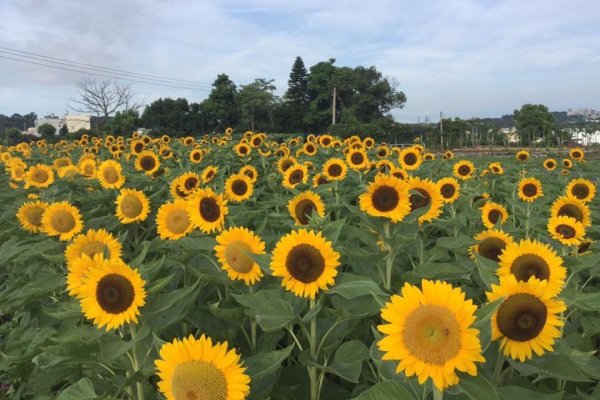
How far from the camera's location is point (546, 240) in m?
3.22

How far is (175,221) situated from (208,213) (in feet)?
0.82

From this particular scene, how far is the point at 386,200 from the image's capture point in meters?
2.53

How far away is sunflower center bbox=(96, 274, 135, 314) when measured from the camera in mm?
1751

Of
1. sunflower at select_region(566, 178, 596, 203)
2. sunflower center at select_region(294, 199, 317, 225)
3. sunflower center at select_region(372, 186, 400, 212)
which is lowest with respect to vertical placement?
sunflower at select_region(566, 178, 596, 203)

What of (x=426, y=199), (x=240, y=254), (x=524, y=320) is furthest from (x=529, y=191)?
(x=524, y=320)

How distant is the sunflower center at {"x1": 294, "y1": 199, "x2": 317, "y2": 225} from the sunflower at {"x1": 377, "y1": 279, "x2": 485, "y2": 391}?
1.76m

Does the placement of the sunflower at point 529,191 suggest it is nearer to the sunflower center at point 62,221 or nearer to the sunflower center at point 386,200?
the sunflower center at point 386,200

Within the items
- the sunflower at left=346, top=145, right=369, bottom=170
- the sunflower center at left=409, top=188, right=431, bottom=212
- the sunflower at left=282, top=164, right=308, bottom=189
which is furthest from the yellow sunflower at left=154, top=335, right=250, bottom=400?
the sunflower at left=346, top=145, right=369, bottom=170

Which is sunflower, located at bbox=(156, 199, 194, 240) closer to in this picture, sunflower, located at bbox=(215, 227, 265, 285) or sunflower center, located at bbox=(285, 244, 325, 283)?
sunflower, located at bbox=(215, 227, 265, 285)

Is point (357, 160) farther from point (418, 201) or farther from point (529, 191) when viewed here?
point (418, 201)

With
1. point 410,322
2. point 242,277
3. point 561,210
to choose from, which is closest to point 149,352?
point 242,277

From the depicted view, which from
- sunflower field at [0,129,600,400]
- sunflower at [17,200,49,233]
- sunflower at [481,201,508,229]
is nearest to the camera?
→ sunflower field at [0,129,600,400]

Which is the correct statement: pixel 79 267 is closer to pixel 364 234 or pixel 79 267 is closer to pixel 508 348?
pixel 364 234

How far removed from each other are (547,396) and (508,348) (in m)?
0.16
